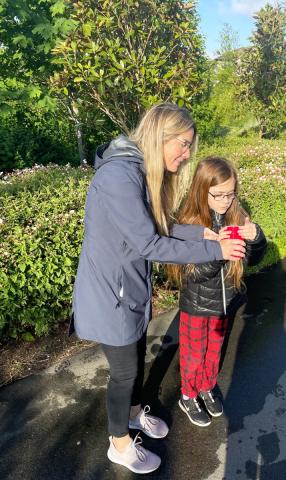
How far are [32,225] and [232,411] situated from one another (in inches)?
92.4

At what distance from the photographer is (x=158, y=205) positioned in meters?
1.93

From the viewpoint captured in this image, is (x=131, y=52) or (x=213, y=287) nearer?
(x=213, y=287)

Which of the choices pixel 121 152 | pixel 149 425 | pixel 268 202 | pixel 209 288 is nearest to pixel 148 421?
pixel 149 425

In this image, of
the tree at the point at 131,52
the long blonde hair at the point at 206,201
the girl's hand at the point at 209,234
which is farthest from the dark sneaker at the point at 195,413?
the tree at the point at 131,52

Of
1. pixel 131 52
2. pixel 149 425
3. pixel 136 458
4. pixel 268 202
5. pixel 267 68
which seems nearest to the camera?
pixel 136 458

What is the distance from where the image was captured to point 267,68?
1290 cm

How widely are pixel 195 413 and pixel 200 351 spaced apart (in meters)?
0.45

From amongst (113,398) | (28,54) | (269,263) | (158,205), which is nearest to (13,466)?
(113,398)

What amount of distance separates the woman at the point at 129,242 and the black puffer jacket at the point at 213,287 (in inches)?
17.2

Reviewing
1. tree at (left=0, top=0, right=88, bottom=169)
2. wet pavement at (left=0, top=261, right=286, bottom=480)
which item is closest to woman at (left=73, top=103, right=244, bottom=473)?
wet pavement at (left=0, top=261, right=286, bottom=480)

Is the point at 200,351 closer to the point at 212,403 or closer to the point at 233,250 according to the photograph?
the point at 212,403

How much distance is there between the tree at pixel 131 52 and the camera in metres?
4.57

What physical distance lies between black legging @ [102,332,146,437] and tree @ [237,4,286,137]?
12.7m

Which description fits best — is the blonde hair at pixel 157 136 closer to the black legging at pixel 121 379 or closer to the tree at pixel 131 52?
the black legging at pixel 121 379
